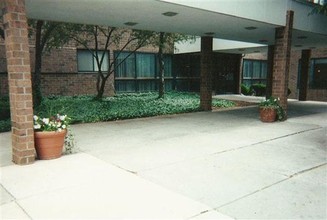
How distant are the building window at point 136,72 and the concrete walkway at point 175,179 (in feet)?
37.5

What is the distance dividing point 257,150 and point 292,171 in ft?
4.42

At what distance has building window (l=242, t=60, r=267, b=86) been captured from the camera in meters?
24.3

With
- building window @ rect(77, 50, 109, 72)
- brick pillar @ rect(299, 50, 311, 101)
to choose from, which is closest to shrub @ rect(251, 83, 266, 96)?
brick pillar @ rect(299, 50, 311, 101)

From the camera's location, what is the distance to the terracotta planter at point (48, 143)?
17.1 ft

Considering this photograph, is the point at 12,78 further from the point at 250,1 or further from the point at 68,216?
the point at 250,1

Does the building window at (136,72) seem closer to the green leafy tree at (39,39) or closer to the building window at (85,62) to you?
the building window at (85,62)

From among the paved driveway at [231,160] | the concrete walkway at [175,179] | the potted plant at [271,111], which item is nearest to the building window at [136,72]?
the paved driveway at [231,160]

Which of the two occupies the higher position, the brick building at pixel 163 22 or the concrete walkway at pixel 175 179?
the brick building at pixel 163 22

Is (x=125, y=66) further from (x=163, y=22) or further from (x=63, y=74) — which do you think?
(x=163, y=22)

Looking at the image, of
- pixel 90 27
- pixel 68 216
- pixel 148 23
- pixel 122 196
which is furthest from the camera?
pixel 90 27

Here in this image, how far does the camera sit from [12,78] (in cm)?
495

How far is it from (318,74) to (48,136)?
62.5ft

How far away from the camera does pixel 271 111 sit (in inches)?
375

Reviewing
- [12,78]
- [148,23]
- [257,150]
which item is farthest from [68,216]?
[148,23]
